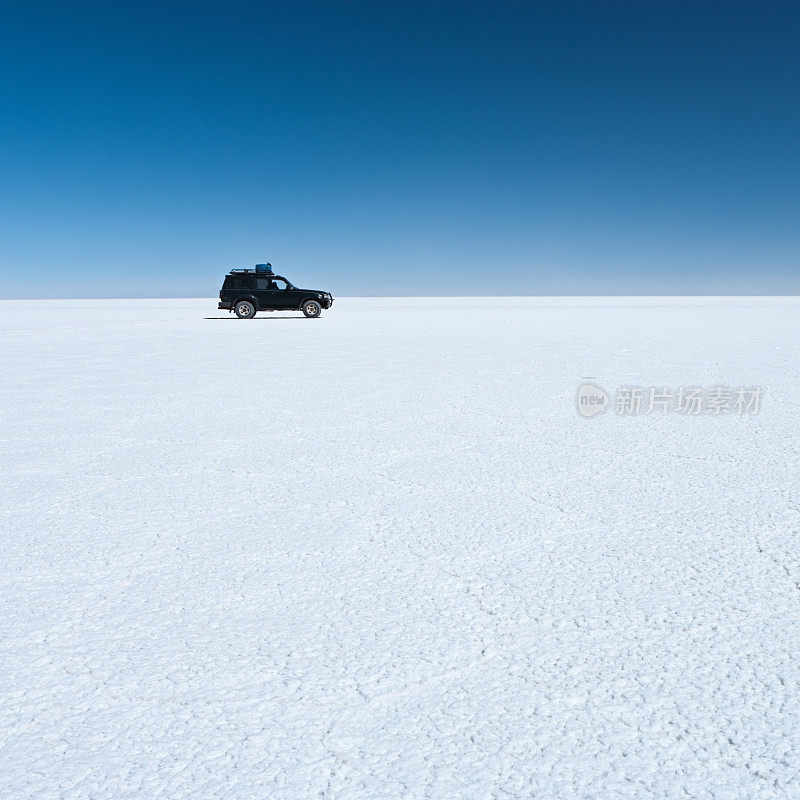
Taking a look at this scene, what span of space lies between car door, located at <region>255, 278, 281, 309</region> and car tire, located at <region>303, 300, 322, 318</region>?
1094mm

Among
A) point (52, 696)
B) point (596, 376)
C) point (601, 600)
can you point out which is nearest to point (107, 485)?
point (52, 696)

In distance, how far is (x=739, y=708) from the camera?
175 centimetres

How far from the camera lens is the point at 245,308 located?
24.8 meters

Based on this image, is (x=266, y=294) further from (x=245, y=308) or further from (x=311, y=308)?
(x=311, y=308)

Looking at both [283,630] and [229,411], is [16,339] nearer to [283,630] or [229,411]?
[229,411]

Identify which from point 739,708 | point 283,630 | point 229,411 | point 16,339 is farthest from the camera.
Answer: point 16,339

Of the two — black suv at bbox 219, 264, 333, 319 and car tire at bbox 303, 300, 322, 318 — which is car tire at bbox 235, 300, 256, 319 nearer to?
black suv at bbox 219, 264, 333, 319

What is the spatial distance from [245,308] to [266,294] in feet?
3.38

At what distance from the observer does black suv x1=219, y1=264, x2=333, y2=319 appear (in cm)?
2436

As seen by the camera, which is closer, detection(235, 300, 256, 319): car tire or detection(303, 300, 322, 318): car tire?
detection(235, 300, 256, 319): car tire

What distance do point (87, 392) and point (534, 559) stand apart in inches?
252

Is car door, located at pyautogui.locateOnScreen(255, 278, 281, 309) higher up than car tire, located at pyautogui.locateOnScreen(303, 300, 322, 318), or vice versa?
car door, located at pyautogui.locateOnScreen(255, 278, 281, 309)

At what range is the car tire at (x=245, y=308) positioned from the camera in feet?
80.9

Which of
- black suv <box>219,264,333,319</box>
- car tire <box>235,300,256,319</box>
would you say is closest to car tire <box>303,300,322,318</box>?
black suv <box>219,264,333,319</box>
